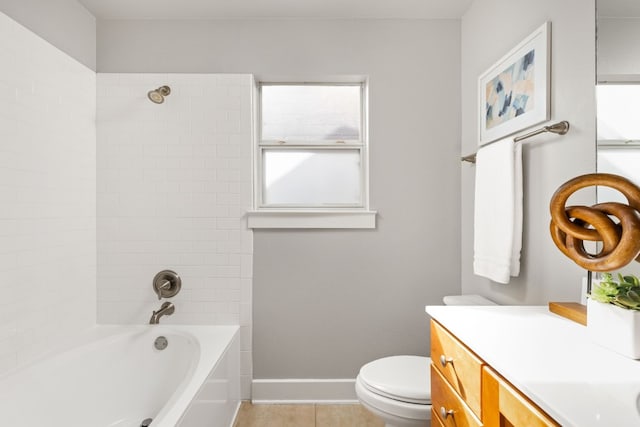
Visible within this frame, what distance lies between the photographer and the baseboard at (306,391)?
7.52ft

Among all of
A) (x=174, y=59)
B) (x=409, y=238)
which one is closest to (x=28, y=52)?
(x=174, y=59)

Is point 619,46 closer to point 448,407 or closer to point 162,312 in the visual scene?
point 448,407

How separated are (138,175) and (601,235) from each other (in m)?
2.32

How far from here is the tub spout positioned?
2213mm

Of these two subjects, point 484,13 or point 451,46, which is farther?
point 451,46

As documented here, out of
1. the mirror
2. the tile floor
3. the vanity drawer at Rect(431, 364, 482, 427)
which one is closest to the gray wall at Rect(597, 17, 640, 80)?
the mirror

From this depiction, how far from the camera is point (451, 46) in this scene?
2299 millimetres

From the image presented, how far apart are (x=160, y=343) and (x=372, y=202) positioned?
1505mm

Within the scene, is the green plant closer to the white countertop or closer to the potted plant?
the potted plant

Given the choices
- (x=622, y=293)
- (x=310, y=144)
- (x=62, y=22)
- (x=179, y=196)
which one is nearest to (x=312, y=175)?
(x=310, y=144)

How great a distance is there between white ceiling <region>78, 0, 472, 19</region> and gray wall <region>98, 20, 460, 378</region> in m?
0.06

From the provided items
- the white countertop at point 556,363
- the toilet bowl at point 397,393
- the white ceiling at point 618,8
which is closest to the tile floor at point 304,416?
the toilet bowl at point 397,393

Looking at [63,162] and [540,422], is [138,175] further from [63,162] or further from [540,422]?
[540,422]

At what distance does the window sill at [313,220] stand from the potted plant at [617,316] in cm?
138
